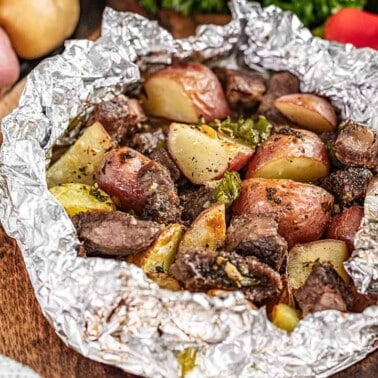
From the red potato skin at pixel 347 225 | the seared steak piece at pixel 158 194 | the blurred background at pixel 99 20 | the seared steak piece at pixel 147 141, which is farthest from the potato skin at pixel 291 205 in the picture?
the blurred background at pixel 99 20

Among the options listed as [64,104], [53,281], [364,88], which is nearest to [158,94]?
[64,104]

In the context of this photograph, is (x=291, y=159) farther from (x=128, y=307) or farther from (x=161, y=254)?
(x=128, y=307)

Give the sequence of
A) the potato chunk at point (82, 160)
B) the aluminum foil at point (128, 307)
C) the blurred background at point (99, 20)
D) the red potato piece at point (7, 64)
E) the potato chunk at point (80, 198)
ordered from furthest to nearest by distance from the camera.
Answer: the blurred background at point (99, 20) → the red potato piece at point (7, 64) → the potato chunk at point (82, 160) → the potato chunk at point (80, 198) → the aluminum foil at point (128, 307)

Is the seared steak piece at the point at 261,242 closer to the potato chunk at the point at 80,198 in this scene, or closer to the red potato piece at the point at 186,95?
the potato chunk at the point at 80,198

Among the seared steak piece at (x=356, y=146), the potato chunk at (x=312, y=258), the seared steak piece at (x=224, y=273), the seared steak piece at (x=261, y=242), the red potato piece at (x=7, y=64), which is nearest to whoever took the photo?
the seared steak piece at (x=224, y=273)

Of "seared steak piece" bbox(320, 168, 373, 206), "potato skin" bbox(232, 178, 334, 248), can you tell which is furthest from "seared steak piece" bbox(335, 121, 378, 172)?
"potato skin" bbox(232, 178, 334, 248)
